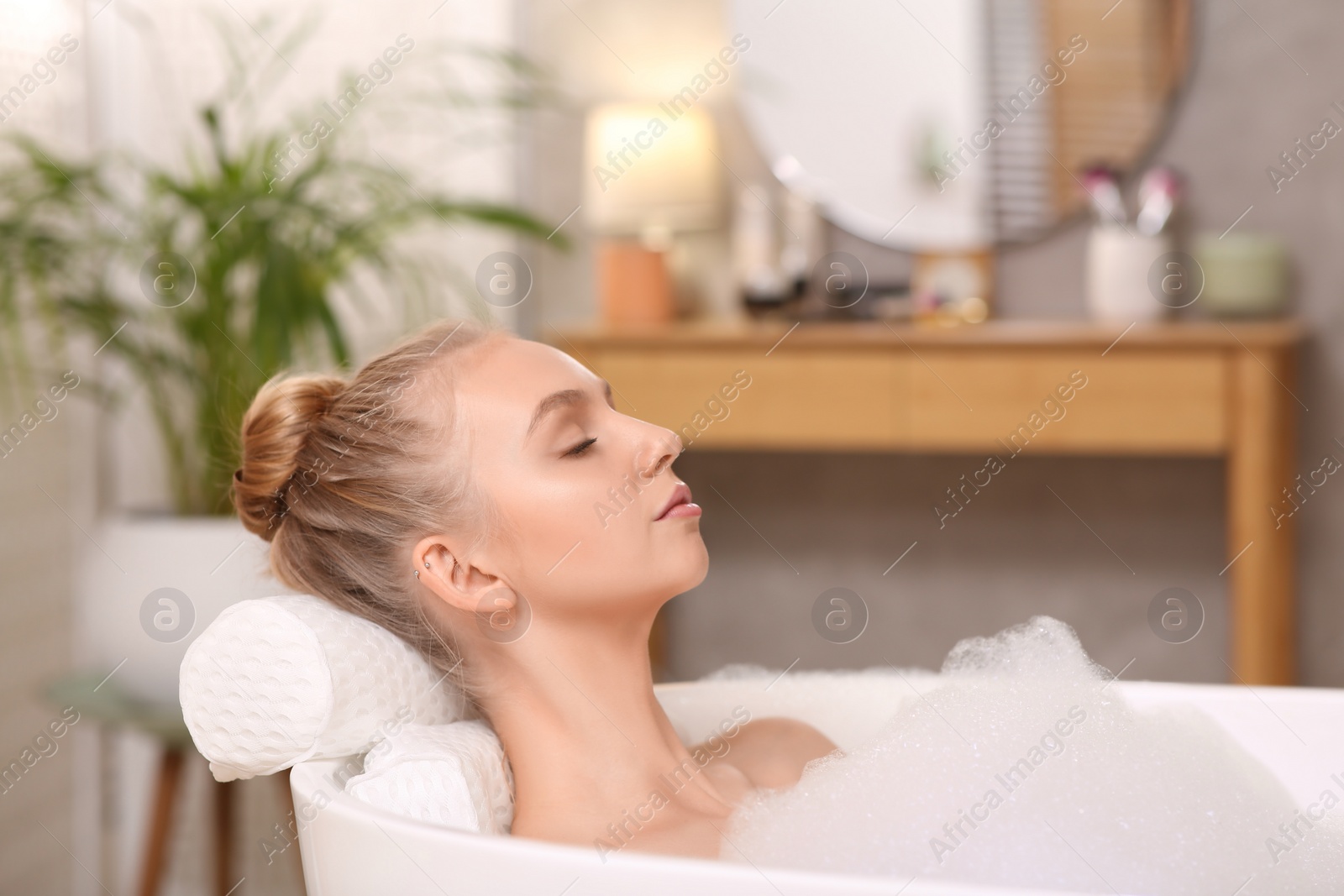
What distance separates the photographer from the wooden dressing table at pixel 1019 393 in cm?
216

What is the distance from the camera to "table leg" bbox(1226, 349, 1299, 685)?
2.14 meters

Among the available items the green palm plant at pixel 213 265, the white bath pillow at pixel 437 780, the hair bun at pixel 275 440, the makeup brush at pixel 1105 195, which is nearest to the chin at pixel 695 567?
the white bath pillow at pixel 437 780

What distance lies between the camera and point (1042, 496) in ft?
8.75

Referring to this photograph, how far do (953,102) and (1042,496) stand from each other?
0.86 m

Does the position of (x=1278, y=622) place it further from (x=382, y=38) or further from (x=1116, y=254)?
(x=382, y=38)

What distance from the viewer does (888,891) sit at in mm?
771

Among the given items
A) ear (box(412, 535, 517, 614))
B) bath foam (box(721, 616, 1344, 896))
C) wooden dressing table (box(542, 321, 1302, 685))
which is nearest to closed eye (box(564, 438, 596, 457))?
ear (box(412, 535, 517, 614))

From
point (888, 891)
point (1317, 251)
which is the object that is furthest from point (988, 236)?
point (888, 891)

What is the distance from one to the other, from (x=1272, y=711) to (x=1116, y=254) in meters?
1.34

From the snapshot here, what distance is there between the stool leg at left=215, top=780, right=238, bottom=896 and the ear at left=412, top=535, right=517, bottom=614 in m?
1.36

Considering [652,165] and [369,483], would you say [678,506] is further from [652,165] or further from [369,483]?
[652,165]

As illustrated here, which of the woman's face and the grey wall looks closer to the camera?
the woman's face

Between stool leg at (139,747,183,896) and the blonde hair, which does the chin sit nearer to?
the blonde hair

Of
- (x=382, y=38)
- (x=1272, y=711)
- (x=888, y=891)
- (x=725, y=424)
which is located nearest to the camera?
(x=888, y=891)
